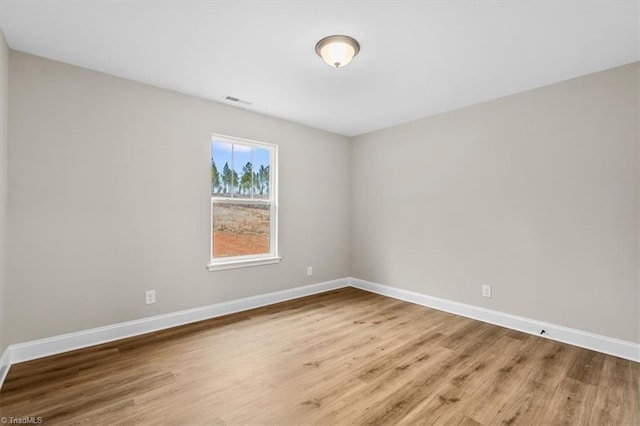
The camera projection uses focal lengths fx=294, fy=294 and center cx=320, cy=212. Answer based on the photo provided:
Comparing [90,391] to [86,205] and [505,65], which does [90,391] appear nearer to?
[86,205]

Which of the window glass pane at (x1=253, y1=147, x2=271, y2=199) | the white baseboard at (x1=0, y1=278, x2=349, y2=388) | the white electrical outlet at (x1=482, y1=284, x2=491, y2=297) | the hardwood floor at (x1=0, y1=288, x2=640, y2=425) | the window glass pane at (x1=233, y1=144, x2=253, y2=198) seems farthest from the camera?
the window glass pane at (x1=253, y1=147, x2=271, y2=199)

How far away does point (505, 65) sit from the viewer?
2566 millimetres

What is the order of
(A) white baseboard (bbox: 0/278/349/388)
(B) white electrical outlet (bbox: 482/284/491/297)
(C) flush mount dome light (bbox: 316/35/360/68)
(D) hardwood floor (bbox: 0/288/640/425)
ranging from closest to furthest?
(D) hardwood floor (bbox: 0/288/640/425) < (C) flush mount dome light (bbox: 316/35/360/68) < (A) white baseboard (bbox: 0/278/349/388) < (B) white electrical outlet (bbox: 482/284/491/297)

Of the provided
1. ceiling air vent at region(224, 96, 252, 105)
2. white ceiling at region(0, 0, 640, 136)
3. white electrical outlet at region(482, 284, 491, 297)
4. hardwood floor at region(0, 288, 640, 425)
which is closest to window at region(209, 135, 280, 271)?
ceiling air vent at region(224, 96, 252, 105)

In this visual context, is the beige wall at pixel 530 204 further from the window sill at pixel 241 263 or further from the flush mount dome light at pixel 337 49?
the flush mount dome light at pixel 337 49

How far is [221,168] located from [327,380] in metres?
2.60

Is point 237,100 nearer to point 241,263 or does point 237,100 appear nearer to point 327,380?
point 241,263

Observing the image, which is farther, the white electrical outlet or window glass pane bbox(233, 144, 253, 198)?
window glass pane bbox(233, 144, 253, 198)

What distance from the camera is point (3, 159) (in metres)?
2.21

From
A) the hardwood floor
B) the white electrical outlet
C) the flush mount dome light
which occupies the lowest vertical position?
the hardwood floor

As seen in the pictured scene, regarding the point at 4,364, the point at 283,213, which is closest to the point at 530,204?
the point at 283,213

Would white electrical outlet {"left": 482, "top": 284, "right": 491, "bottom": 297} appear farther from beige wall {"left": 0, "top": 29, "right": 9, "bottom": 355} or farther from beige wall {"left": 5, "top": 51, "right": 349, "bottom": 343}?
beige wall {"left": 0, "top": 29, "right": 9, "bottom": 355}

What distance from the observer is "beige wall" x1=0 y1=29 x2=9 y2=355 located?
214 centimetres

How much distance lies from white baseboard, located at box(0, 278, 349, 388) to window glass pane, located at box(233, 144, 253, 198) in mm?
1341
